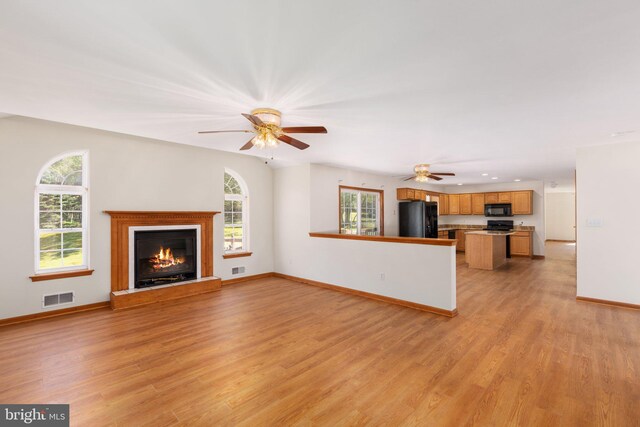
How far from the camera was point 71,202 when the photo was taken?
13.8 feet

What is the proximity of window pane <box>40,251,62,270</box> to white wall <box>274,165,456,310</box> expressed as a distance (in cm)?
367

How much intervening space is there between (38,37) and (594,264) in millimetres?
6719

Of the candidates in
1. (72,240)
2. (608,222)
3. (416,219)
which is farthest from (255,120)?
(416,219)

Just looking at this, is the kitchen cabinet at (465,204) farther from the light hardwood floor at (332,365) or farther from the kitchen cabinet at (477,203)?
the light hardwood floor at (332,365)

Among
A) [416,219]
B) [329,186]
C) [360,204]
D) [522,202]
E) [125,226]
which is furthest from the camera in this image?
[522,202]

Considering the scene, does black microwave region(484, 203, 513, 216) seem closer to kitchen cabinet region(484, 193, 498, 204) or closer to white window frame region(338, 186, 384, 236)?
kitchen cabinet region(484, 193, 498, 204)

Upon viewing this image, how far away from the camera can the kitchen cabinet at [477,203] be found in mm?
9695

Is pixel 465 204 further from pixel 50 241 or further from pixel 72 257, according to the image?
pixel 50 241

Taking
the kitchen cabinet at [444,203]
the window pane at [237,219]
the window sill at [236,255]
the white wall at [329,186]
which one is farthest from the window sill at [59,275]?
the kitchen cabinet at [444,203]

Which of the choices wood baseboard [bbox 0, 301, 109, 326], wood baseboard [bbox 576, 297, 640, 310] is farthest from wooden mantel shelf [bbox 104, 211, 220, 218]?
wood baseboard [bbox 576, 297, 640, 310]

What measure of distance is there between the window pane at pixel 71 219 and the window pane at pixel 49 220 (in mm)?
65

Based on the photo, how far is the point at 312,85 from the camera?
2291 mm

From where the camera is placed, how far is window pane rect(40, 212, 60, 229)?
3973 millimetres

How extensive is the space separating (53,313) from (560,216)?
1690cm
